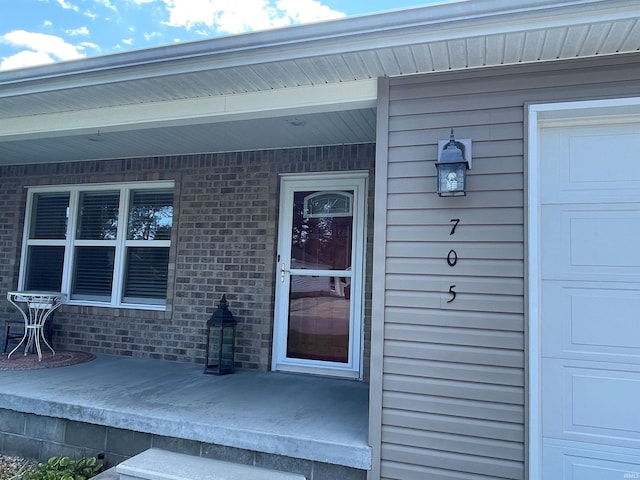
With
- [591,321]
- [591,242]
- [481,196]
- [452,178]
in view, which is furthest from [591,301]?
[452,178]

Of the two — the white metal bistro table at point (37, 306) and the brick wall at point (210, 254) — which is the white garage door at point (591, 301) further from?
the white metal bistro table at point (37, 306)

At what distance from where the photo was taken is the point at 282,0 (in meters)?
6.39

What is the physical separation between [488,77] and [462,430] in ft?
6.61

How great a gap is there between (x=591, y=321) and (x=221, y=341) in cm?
312

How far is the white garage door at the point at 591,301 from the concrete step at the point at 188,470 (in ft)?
5.07

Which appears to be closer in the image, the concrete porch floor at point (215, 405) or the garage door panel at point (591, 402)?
the garage door panel at point (591, 402)

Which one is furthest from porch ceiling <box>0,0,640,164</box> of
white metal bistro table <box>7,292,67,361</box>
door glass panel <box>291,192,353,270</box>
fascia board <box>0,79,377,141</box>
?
white metal bistro table <box>7,292,67,361</box>

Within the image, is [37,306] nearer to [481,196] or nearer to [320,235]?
[320,235]

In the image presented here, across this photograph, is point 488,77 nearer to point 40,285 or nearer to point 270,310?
point 270,310

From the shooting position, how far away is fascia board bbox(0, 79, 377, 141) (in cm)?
288

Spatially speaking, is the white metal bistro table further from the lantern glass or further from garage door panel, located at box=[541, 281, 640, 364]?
garage door panel, located at box=[541, 281, 640, 364]

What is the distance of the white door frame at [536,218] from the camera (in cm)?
236

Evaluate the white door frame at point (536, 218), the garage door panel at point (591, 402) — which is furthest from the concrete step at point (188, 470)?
the garage door panel at point (591, 402)

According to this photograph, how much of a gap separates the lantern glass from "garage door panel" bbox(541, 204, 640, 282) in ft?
1.73
